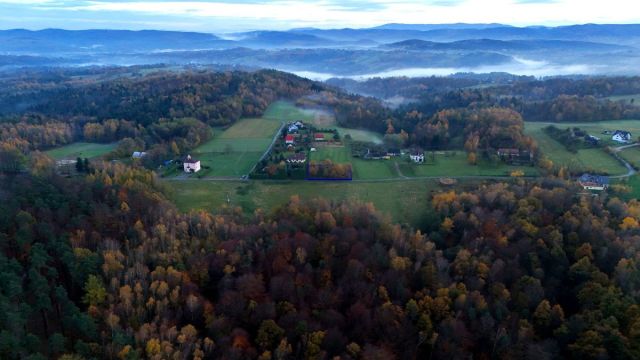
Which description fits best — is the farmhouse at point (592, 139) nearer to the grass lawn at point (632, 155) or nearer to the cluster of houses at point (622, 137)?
the cluster of houses at point (622, 137)

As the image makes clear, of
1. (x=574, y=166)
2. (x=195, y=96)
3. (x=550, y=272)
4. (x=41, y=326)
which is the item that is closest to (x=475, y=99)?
(x=574, y=166)

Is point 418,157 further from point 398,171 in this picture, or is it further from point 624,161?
point 624,161

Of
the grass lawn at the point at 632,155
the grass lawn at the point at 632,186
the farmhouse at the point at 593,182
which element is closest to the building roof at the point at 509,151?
the farmhouse at the point at 593,182

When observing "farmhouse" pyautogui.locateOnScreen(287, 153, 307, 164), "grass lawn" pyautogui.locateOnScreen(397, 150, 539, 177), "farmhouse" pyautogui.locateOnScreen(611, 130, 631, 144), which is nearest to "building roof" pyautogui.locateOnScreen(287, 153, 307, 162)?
"farmhouse" pyautogui.locateOnScreen(287, 153, 307, 164)

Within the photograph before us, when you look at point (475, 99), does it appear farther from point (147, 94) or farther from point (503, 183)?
point (147, 94)

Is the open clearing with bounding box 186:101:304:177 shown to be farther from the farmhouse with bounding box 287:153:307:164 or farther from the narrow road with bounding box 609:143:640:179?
the narrow road with bounding box 609:143:640:179

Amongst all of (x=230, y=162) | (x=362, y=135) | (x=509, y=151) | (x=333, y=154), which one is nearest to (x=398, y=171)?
(x=333, y=154)
